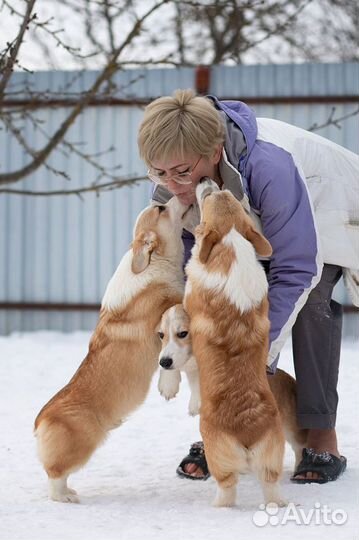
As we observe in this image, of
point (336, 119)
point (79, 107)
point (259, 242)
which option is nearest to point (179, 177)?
point (259, 242)

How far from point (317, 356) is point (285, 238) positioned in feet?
2.36

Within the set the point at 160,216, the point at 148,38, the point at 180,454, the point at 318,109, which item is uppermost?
the point at 148,38

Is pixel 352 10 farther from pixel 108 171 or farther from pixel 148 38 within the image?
pixel 108 171

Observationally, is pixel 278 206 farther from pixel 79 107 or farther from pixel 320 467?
pixel 79 107

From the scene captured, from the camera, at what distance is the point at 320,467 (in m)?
4.30

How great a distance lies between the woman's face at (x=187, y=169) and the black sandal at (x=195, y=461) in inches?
51.8

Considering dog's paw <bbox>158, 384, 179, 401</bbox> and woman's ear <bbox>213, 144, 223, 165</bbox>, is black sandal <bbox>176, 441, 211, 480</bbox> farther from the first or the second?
woman's ear <bbox>213, 144, 223, 165</bbox>

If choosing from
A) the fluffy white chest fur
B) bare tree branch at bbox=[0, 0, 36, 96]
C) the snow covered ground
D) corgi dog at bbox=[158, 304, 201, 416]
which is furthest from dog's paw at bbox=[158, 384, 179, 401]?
bare tree branch at bbox=[0, 0, 36, 96]

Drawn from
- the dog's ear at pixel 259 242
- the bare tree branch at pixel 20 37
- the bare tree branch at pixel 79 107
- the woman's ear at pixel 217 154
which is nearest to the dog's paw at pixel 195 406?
the dog's ear at pixel 259 242

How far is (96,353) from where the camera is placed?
4.30 m

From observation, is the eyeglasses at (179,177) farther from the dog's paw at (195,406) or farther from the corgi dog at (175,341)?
the dog's paw at (195,406)

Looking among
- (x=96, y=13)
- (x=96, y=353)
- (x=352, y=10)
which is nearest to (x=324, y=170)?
(x=96, y=353)

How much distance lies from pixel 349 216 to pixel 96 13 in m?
11.6

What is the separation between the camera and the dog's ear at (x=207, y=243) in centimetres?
392
